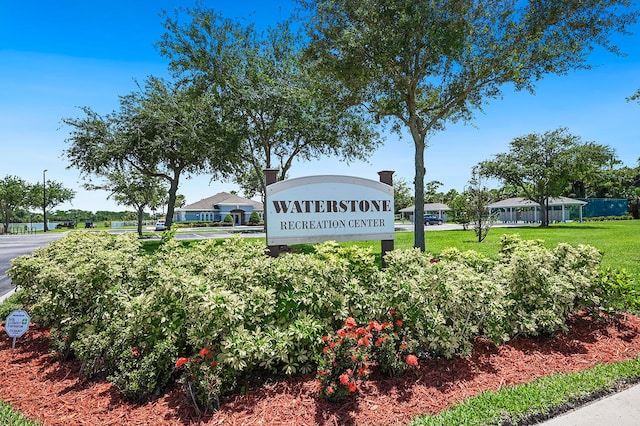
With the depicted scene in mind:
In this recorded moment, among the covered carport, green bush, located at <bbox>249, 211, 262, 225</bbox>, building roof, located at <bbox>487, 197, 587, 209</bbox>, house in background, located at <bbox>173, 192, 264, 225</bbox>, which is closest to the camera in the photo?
the covered carport

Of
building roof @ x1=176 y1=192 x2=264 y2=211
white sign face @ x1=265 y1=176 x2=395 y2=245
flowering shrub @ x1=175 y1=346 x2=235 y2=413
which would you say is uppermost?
building roof @ x1=176 y1=192 x2=264 y2=211

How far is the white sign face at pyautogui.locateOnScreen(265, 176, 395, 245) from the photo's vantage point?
6.14 m

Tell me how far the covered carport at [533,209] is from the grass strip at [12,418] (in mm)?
42011

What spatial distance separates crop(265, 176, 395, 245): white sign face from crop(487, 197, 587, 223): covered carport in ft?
120

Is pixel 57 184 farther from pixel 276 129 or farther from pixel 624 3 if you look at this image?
pixel 624 3

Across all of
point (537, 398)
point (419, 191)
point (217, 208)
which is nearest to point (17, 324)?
point (537, 398)

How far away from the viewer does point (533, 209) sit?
42812 mm

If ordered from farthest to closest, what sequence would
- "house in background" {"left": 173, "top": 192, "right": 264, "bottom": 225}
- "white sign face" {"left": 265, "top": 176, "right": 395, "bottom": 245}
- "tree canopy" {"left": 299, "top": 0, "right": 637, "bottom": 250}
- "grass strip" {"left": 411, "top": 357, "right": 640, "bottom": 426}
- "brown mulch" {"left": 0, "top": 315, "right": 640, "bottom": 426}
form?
"house in background" {"left": 173, "top": 192, "right": 264, "bottom": 225}
"tree canopy" {"left": 299, "top": 0, "right": 637, "bottom": 250}
"white sign face" {"left": 265, "top": 176, "right": 395, "bottom": 245}
"brown mulch" {"left": 0, "top": 315, "right": 640, "bottom": 426}
"grass strip" {"left": 411, "top": 357, "right": 640, "bottom": 426}

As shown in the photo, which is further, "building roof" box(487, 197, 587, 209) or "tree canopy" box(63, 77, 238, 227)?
"building roof" box(487, 197, 587, 209)

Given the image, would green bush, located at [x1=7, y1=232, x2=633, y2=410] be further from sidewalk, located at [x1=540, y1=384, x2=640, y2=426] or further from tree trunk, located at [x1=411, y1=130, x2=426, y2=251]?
tree trunk, located at [x1=411, y1=130, x2=426, y2=251]

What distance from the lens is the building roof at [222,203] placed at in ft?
187

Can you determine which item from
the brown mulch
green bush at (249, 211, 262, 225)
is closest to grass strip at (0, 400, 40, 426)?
the brown mulch

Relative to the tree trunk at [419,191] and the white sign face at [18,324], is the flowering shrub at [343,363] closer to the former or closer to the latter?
the white sign face at [18,324]

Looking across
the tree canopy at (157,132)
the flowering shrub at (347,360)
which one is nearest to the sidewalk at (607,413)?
the flowering shrub at (347,360)
